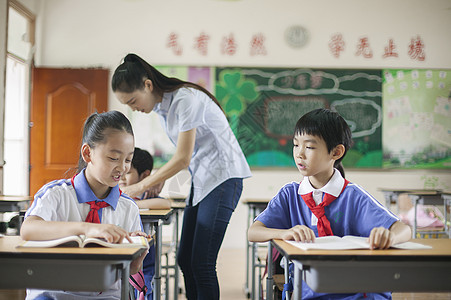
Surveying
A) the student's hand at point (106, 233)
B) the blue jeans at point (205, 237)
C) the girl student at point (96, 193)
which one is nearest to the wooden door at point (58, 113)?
the blue jeans at point (205, 237)

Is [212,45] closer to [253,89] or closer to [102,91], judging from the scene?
[253,89]

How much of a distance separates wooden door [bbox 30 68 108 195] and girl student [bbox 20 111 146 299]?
360 cm

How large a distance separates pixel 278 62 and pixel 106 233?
4353 millimetres

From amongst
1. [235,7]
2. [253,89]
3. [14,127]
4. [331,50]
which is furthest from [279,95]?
[14,127]

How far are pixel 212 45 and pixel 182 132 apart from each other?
3442 mm

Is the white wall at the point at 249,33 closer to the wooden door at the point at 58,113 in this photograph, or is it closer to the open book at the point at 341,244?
the wooden door at the point at 58,113

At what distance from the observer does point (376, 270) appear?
1.12 metres

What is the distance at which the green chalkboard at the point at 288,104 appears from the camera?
203 inches

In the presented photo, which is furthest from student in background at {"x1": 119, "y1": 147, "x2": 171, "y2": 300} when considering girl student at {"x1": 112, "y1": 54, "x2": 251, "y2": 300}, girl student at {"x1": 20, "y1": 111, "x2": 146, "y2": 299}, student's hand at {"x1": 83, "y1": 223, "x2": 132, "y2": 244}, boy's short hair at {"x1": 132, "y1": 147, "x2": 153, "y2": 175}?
student's hand at {"x1": 83, "y1": 223, "x2": 132, "y2": 244}

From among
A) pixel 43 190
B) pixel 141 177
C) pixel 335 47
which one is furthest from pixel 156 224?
pixel 335 47

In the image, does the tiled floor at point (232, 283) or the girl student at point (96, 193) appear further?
the tiled floor at point (232, 283)

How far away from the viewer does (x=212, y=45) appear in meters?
5.18

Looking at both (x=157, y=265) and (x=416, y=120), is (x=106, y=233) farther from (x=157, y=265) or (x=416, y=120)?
(x=416, y=120)

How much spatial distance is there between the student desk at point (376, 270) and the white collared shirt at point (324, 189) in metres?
0.38
